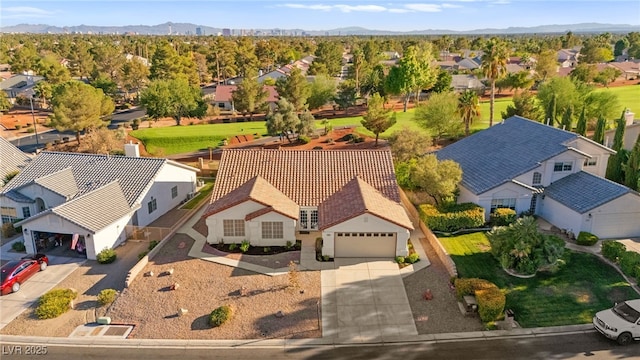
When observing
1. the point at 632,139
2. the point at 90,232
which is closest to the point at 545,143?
the point at 632,139

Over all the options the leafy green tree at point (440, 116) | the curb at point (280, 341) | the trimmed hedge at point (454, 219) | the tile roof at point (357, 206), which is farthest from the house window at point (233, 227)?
the leafy green tree at point (440, 116)

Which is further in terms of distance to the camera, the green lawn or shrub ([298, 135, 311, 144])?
shrub ([298, 135, 311, 144])

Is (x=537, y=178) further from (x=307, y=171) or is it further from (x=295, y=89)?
(x=295, y=89)

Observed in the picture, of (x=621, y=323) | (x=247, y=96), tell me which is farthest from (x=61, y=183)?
(x=247, y=96)

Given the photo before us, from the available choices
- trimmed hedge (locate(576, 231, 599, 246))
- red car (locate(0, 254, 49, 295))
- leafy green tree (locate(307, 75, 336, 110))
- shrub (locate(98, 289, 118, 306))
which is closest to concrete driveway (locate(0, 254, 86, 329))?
red car (locate(0, 254, 49, 295))

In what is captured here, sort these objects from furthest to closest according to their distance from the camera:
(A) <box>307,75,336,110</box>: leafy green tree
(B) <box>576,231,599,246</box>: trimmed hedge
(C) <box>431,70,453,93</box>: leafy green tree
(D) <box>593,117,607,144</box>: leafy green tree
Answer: (C) <box>431,70,453,93</box>: leafy green tree → (A) <box>307,75,336,110</box>: leafy green tree → (D) <box>593,117,607,144</box>: leafy green tree → (B) <box>576,231,599,246</box>: trimmed hedge

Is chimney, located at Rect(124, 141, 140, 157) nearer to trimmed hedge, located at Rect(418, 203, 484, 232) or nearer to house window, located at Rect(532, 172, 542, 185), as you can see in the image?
trimmed hedge, located at Rect(418, 203, 484, 232)

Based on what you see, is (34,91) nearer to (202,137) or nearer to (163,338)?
(202,137)
